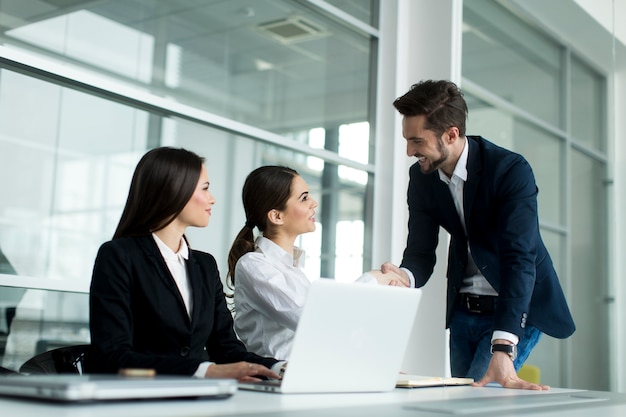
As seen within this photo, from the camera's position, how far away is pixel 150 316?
74.9 inches

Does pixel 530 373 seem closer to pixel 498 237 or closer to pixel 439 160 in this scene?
pixel 498 237

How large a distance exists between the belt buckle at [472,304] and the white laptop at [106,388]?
1527 mm

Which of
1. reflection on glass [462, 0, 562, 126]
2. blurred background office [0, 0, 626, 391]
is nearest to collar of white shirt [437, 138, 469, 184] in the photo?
blurred background office [0, 0, 626, 391]

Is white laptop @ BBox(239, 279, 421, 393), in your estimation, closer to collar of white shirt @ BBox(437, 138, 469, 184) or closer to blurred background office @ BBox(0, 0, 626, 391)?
collar of white shirt @ BBox(437, 138, 469, 184)

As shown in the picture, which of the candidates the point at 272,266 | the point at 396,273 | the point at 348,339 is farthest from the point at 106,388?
the point at 396,273

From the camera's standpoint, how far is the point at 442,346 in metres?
4.40

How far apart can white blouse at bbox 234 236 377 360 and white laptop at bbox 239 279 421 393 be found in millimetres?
699

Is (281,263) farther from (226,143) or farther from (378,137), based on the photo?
(378,137)

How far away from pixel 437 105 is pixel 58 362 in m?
1.41

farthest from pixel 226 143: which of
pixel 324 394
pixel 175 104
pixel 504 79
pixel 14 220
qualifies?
pixel 324 394

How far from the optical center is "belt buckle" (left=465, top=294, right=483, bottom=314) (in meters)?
2.58

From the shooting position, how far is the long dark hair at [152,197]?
2.01 m

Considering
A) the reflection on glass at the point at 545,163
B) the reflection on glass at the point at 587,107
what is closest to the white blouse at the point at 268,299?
the reflection on glass at the point at 545,163

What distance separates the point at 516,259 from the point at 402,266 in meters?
0.55
